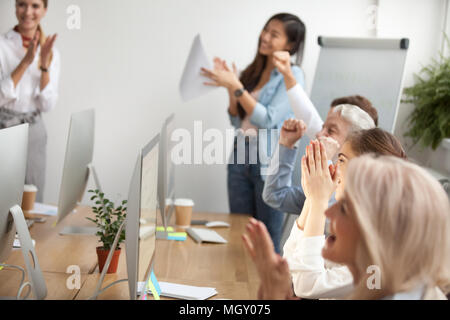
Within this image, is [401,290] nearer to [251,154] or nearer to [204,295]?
[204,295]

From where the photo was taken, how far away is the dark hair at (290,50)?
2846mm

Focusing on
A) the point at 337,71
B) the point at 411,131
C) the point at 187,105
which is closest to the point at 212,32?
the point at 187,105

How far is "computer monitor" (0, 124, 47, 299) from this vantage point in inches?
53.4

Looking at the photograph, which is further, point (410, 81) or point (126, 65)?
point (126, 65)

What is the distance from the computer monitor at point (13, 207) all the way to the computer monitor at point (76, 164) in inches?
15.4

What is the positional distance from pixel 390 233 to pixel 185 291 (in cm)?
88

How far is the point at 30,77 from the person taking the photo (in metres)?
3.30

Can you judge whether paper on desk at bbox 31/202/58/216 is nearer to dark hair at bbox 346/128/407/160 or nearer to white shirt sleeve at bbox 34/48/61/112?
white shirt sleeve at bbox 34/48/61/112

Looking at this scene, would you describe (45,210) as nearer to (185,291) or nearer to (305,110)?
(185,291)

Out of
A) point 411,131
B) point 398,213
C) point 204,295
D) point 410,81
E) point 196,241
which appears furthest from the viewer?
point 410,81

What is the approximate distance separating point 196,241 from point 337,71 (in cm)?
135

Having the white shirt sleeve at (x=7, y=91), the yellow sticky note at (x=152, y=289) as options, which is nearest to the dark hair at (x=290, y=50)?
the white shirt sleeve at (x=7, y=91)

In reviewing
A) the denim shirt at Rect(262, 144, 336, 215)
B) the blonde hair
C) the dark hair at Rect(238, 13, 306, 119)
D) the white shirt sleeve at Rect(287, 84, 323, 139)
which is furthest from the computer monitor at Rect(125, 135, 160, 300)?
the dark hair at Rect(238, 13, 306, 119)

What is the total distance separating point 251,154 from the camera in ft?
9.32
